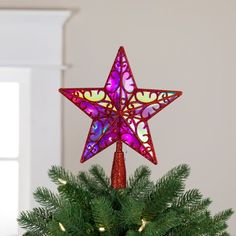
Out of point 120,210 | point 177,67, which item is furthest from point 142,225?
point 177,67

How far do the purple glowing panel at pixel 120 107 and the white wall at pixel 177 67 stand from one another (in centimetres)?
88

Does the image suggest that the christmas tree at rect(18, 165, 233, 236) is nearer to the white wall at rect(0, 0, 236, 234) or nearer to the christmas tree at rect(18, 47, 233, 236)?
the christmas tree at rect(18, 47, 233, 236)

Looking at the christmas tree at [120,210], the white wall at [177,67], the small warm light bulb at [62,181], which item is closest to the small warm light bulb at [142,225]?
the christmas tree at [120,210]

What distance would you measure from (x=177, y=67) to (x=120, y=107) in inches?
38.4

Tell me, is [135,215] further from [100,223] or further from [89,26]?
[89,26]

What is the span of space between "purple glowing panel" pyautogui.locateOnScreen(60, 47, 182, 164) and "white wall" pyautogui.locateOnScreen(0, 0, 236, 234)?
2.90 feet

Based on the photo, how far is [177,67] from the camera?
6.97ft

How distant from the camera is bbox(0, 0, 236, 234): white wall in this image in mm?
2109

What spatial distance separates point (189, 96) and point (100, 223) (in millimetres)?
1163

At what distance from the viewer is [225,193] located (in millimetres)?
2127

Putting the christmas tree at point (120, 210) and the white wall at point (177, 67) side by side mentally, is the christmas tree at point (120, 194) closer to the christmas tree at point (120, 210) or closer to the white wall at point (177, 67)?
the christmas tree at point (120, 210)

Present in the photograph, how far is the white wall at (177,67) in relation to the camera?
2.11 m

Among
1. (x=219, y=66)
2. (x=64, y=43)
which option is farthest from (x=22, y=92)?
(x=219, y=66)

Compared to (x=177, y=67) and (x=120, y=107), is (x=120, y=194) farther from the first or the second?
(x=177, y=67)
